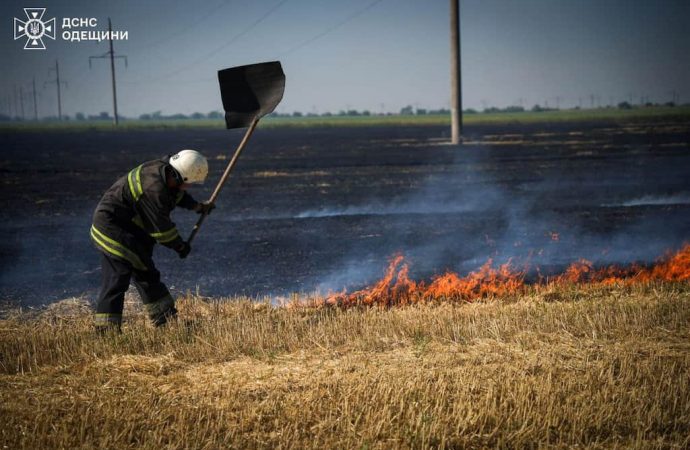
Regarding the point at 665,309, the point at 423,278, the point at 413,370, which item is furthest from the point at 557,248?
the point at 413,370

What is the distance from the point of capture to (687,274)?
9.43 m

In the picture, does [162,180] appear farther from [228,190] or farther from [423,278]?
[228,190]

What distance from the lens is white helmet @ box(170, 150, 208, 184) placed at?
714 cm

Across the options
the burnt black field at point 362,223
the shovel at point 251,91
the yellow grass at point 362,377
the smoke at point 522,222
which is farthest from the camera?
the smoke at point 522,222

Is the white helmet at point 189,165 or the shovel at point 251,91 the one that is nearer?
the white helmet at point 189,165

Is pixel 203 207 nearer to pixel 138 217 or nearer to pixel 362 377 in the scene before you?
pixel 138 217

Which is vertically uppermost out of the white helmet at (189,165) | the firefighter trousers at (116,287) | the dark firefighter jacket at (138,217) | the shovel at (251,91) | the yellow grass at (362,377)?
the shovel at (251,91)

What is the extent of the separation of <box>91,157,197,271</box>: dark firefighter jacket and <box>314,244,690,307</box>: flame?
7.08 ft

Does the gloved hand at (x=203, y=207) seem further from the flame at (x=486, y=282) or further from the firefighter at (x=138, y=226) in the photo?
the flame at (x=486, y=282)

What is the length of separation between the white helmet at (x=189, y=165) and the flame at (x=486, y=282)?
2194 millimetres

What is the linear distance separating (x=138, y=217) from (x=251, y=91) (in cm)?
203

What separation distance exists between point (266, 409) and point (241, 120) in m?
4.01

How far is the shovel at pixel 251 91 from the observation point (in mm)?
8367

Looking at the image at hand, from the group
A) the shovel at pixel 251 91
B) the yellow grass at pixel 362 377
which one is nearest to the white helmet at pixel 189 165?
the shovel at pixel 251 91
